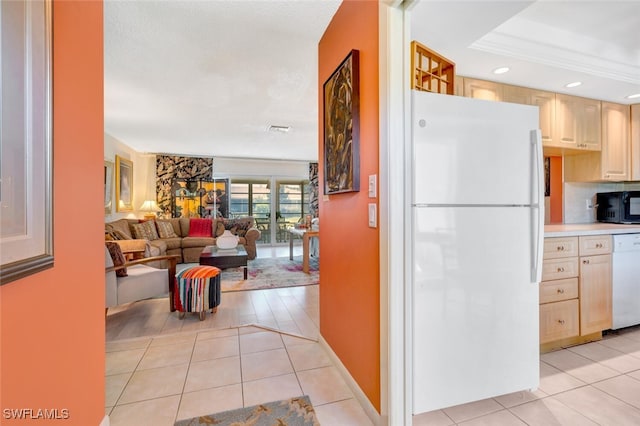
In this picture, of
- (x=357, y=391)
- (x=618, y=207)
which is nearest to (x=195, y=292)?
(x=357, y=391)

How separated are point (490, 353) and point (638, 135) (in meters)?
3.29

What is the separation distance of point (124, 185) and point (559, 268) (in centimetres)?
703

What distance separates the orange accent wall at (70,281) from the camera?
88cm

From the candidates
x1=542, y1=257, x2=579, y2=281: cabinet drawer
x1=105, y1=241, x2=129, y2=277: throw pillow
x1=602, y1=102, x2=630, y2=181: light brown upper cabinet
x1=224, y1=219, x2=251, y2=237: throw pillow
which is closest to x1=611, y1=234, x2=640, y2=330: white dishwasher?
x1=542, y1=257, x2=579, y2=281: cabinet drawer

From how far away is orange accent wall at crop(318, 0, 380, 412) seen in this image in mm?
1523

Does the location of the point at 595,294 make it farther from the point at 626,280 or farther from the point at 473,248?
the point at 473,248

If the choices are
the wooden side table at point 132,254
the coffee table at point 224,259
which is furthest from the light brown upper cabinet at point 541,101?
the wooden side table at point 132,254

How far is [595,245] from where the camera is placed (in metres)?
2.35

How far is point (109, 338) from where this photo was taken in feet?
8.16

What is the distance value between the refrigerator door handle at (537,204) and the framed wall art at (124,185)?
6.43 m

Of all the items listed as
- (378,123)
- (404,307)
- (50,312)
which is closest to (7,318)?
(50,312)

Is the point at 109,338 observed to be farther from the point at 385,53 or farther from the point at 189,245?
the point at 189,245

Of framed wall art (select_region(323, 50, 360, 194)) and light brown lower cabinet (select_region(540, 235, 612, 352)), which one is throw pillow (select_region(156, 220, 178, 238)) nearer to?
framed wall art (select_region(323, 50, 360, 194))

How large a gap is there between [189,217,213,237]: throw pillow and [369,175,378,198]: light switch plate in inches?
215
